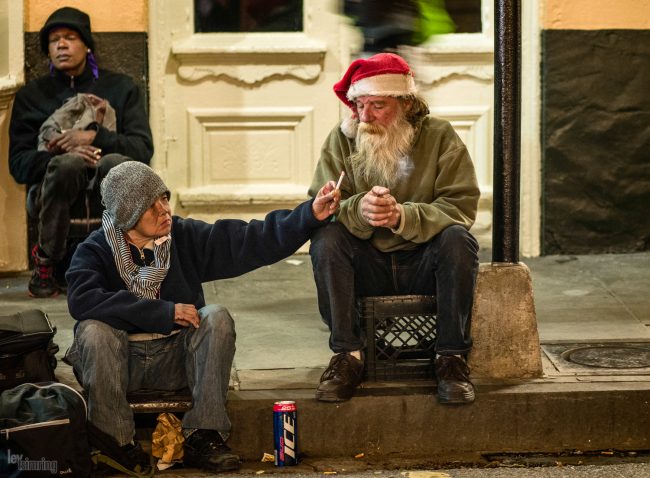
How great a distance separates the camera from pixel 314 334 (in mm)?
5863

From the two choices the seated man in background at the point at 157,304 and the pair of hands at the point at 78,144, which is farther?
the pair of hands at the point at 78,144

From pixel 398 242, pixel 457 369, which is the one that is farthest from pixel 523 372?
pixel 398 242

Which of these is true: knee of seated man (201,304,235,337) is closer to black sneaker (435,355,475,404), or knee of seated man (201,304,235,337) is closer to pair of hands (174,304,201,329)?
pair of hands (174,304,201,329)

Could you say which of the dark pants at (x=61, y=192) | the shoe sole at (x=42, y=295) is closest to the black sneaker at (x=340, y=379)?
the dark pants at (x=61, y=192)

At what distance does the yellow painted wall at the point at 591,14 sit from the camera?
741cm

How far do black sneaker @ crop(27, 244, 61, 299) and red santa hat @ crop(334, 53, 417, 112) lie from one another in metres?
2.24

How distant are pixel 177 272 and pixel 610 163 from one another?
11.8ft

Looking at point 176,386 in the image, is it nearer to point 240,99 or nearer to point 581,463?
point 581,463

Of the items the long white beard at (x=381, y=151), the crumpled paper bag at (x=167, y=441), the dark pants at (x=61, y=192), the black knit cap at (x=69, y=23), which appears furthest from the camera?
the black knit cap at (x=69, y=23)

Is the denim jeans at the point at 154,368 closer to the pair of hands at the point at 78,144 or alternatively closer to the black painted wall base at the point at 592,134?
the pair of hands at the point at 78,144

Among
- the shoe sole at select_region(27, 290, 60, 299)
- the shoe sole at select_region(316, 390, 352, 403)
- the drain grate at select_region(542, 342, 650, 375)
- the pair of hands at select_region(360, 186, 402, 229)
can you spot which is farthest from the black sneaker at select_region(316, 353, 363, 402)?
the shoe sole at select_region(27, 290, 60, 299)

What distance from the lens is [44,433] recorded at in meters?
4.32

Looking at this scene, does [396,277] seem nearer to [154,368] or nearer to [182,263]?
[182,263]

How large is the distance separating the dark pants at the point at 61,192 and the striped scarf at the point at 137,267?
1792 mm
